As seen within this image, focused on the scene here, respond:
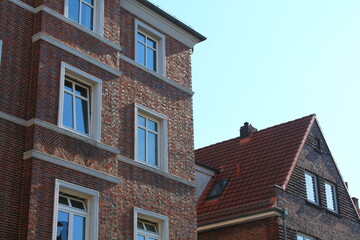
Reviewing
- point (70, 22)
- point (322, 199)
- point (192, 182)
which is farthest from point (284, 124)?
point (70, 22)

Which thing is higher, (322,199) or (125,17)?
(125,17)

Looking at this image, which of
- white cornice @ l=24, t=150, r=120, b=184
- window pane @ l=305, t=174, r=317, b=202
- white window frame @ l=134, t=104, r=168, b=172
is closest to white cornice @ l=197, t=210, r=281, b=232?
window pane @ l=305, t=174, r=317, b=202

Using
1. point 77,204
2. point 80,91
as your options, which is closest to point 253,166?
point 80,91

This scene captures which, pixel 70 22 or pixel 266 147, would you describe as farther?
pixel 266 147

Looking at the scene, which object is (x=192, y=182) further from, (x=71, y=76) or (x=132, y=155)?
(x=71, y=76)

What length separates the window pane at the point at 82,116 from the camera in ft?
61.8

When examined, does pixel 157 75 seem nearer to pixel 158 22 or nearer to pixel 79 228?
pixel 158 22

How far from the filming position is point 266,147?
30.9m

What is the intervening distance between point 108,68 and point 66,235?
5274 millimetres

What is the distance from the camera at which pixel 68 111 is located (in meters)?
18.5

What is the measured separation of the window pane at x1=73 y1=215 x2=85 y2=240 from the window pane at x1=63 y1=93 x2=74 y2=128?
253 cm

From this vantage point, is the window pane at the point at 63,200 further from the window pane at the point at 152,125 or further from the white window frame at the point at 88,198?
the window pane at the point at 152,125

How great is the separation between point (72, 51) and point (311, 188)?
14453 mm

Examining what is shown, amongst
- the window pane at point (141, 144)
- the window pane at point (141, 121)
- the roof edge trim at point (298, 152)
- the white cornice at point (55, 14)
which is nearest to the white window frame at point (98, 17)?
the white cornice at point (55, 14)
